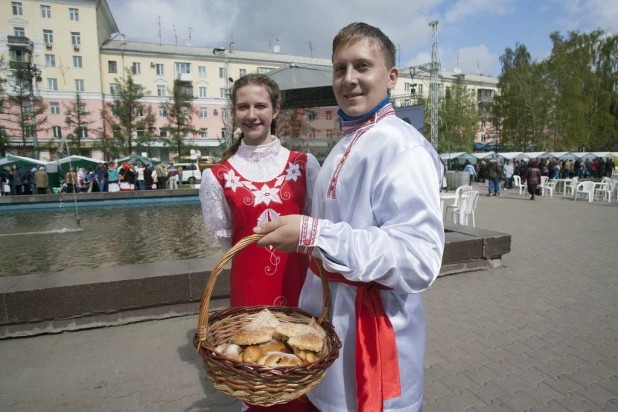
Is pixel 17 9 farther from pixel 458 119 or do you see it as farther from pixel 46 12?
pixel 458 119

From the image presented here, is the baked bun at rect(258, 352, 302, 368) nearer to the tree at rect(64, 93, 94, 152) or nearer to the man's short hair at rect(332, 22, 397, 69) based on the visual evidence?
the man's short hair at rect(332, 22, 397, 69)

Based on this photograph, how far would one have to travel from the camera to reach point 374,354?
1242 millimetres

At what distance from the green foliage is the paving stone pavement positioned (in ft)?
117

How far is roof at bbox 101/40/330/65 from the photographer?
4409 centimetres

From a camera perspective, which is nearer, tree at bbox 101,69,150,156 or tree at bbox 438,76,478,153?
tree at bbox 101,69,150,156

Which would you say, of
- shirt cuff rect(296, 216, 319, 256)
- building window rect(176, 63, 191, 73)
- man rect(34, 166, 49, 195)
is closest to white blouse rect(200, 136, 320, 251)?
shirt cuff rect(296, 216, 319, 256)

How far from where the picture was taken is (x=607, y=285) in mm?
4906

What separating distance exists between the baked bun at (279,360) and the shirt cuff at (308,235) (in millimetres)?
353

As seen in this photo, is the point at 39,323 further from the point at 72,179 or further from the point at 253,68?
the point at 253,68

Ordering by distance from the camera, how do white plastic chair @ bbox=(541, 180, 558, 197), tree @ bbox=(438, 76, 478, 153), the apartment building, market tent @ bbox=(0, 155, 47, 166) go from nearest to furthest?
white plastic chair @ bbox=(541, 180, 558, 197), market tent @ bbox=(0, 155, 47, 166), tree @ bbox=(438, 76, 478, 153), the apartment building

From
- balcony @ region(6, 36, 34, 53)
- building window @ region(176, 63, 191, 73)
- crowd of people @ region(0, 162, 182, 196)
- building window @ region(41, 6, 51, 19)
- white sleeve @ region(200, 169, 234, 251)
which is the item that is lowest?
crowd of people @ region(0, 162, 182, 196)

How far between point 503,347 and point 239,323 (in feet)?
8.98

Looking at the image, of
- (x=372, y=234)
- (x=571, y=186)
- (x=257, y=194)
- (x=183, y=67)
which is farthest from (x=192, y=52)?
(x=372, y=234)

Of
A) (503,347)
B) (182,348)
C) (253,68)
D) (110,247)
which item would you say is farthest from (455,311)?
(253,68)
